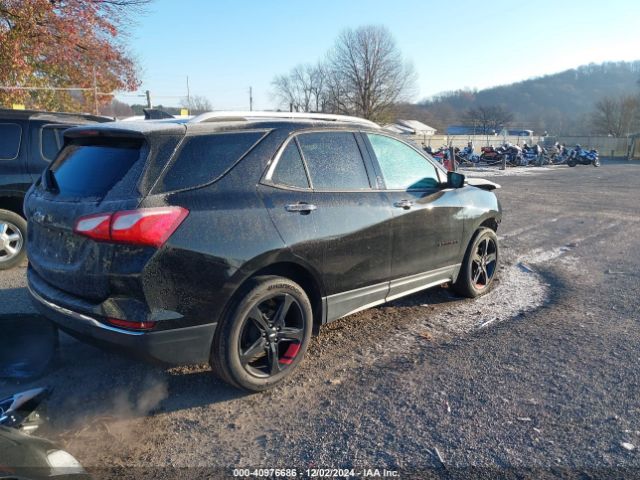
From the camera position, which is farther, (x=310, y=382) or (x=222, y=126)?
(x=310, y=382)

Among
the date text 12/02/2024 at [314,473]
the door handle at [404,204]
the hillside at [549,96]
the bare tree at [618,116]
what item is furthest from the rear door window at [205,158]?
the hillside at [549,96]

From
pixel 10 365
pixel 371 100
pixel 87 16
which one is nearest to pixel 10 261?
pixel 10 365

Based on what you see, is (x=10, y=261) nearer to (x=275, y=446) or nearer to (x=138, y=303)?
(x=138, y=303)

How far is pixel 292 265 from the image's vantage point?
3371mm

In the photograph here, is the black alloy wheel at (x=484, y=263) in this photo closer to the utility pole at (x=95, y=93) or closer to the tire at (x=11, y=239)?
the tire at (x=11, y=239)

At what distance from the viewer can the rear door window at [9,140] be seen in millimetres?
5781

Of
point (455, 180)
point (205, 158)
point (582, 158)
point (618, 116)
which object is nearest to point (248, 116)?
point (205, 158)

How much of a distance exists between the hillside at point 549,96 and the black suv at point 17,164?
311 feet

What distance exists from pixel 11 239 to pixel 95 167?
3.61 metres

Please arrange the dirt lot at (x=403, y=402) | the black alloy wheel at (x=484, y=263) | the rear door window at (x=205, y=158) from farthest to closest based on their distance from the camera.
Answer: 1. the black alloy wheel at (x=484, y=263)
2. the rear door window at (x=205, y=158)
3. the dirt lot at (x=403, y=402)

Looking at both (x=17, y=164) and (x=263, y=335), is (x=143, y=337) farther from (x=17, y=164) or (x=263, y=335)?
Answer: (x=17, y=164)

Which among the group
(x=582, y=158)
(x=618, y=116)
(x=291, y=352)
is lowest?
(x=291, y=352)

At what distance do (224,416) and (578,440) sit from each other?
6.76 feet

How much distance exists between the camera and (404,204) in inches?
161
